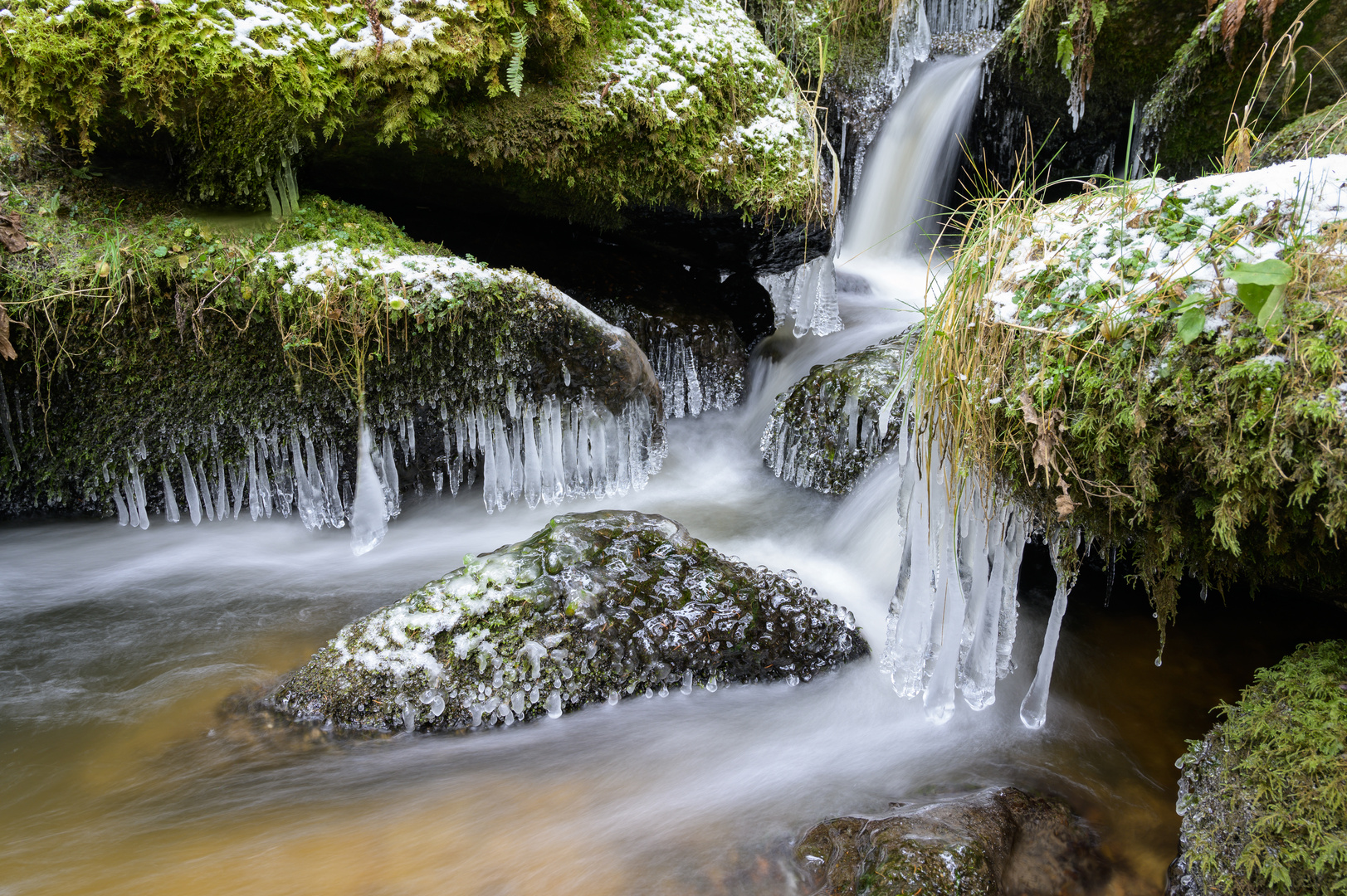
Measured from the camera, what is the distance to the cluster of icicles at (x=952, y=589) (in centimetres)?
283

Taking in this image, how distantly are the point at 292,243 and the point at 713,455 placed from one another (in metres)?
3.44

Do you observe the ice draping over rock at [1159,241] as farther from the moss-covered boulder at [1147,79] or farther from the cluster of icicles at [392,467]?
the cluster of icicles at [392,467]

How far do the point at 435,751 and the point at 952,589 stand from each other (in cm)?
224

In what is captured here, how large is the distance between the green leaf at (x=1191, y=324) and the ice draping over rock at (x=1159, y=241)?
0.04 meters

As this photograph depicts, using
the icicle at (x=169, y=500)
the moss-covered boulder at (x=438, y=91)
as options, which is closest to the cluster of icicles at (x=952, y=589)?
the moss-covered boulder at (x=438, y=91)

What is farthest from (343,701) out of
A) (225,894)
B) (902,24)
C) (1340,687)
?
(902,24)

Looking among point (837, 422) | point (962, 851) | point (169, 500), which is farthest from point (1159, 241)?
point (169, 500)

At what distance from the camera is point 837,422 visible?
17.5ft

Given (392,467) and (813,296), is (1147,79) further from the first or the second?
(392,467)

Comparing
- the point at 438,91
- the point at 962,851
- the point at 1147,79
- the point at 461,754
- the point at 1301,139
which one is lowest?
the point at 962,851

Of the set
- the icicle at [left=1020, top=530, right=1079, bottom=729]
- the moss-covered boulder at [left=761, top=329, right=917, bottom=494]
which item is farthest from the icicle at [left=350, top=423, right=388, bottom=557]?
the icicle at [left=1020, top=530, right=1079, bottom=729]

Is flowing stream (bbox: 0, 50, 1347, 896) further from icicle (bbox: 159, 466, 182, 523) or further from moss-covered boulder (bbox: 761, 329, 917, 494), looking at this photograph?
moss-covered boulder (bbox: 761, 329, 917, 494)

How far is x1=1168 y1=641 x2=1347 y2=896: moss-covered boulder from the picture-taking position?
205 centimetres

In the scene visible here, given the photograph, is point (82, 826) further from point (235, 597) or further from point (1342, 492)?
point (1342, 492)
